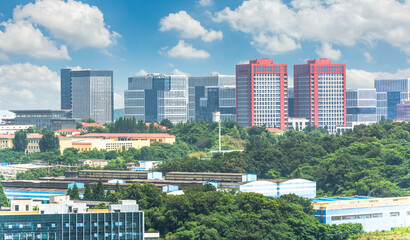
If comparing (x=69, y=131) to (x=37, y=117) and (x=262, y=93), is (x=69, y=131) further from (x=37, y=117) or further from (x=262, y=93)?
(x=262, y=93)

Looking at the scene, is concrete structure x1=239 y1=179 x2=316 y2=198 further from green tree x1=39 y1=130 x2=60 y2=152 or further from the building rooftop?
the building rooftop

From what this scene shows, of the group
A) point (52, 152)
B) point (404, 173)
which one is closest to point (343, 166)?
point (404, 173)

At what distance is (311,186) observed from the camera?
9162 cm

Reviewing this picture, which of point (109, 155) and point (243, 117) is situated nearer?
point (109, 155)

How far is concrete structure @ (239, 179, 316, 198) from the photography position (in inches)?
3484

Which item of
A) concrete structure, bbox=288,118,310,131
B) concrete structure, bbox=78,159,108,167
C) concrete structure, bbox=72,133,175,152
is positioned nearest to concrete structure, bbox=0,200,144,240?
concrete structure, bbox=78,159,108,167

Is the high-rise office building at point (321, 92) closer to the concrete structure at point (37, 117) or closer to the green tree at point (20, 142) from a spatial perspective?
the concrete structure at point (37, 117)

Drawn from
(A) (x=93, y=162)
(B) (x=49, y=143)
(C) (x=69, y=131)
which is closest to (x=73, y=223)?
(A) (x=93, y=162)

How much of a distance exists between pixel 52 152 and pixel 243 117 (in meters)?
61.0

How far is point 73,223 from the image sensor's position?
56969 mm

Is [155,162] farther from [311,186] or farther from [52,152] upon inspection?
[311,186]

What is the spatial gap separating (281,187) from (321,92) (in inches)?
4069

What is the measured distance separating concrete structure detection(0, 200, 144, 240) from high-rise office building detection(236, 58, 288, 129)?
12617 cm

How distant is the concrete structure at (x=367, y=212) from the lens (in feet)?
233
